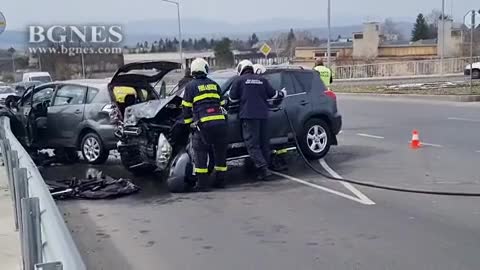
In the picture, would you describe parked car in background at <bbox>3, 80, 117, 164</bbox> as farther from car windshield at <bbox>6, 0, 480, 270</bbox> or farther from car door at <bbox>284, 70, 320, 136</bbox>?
car door at <bbox>284, 70, 320, 136</bbox>

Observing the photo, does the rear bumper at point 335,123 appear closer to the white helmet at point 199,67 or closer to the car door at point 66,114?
the white helmet at point 199,67

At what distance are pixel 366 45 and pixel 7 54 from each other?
42.5m

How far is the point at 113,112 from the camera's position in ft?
40.8

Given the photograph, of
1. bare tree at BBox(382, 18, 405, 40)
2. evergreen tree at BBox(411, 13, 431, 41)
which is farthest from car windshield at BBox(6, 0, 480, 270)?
bare tree at BBox(382, 18, 405, 40)

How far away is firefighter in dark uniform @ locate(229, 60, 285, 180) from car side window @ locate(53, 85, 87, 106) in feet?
12.4

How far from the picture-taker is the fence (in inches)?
2077

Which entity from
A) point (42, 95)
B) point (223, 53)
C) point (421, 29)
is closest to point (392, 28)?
point (421, 29)

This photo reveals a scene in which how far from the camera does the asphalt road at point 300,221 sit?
6348mm

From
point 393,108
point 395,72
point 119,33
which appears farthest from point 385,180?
point 119,33

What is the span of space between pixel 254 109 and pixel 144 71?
265 cm

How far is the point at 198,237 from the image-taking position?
23.9 feet

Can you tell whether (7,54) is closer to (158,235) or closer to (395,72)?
(395,72)

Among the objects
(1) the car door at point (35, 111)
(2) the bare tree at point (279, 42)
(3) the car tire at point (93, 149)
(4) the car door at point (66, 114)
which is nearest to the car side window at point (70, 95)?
(4) the car door at point (66, 114)

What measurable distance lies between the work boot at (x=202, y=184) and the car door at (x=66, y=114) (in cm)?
385
